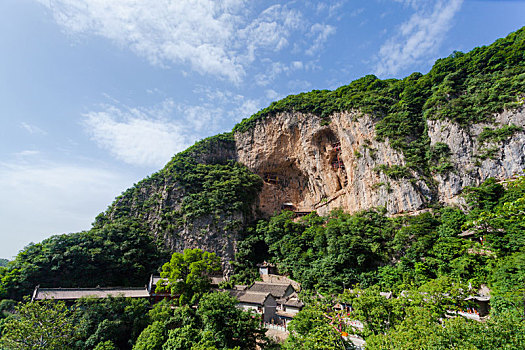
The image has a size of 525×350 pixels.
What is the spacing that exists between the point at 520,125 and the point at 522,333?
82.9 feet

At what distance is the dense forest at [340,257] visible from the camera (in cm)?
1517

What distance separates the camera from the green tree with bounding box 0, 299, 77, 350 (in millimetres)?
16578

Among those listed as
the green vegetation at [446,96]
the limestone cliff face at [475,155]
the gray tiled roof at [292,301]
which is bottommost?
the gray tiled roof at [292,301]

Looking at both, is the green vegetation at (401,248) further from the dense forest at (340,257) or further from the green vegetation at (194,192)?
the green vegetation at (194,192)

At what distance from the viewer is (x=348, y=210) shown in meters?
37.8

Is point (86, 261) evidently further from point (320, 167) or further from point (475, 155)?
point (475, 155)

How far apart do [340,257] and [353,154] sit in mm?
17241

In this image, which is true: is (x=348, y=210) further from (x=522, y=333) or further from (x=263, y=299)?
(x=522, y=333)

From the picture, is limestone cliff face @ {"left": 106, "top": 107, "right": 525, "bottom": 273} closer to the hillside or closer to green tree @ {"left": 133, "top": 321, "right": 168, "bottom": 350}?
the hillside

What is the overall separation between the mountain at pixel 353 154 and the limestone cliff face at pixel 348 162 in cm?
14

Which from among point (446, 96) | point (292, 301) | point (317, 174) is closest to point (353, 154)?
point (317, 174)

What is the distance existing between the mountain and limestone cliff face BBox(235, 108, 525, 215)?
5.4 inches

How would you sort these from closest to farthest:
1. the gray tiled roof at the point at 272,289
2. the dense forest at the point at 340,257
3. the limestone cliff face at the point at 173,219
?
the dense forest at the point at 340,257, the gray tiled roof at the point at 272,289, the limestone cliff face at the point at 173,219

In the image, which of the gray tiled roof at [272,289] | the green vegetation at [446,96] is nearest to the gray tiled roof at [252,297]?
the gray tiled roof at [272,289]
